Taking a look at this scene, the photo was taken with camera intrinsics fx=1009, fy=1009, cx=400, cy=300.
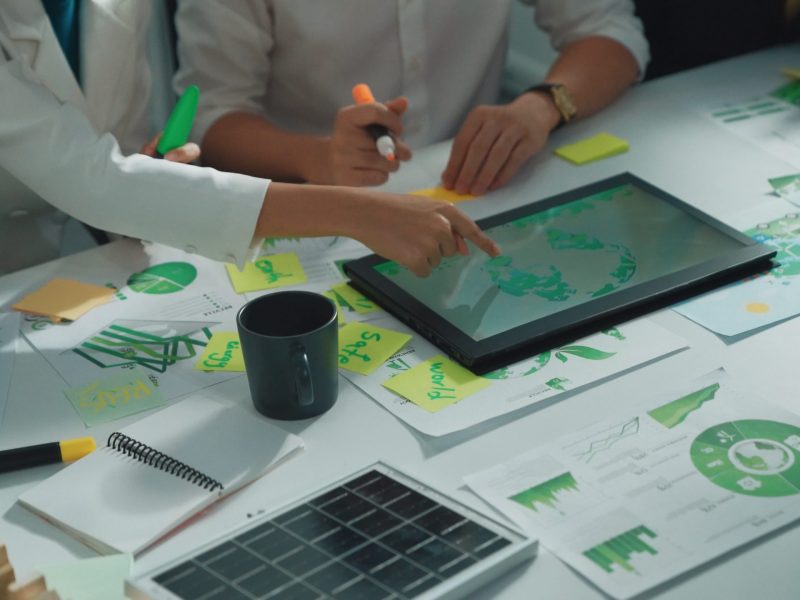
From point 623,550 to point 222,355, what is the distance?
431 mm

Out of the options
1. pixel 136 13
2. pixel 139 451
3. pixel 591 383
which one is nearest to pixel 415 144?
pixel 136 13

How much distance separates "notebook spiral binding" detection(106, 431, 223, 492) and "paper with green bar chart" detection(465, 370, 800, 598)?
8.1 inches

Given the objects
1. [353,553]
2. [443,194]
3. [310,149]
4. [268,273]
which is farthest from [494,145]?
[353,553]

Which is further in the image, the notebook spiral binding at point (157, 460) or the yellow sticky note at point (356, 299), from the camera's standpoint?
the yellow sticky note at point (356, 299)

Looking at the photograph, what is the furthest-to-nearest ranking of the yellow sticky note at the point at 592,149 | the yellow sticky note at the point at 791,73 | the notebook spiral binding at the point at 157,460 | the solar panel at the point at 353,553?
1. the yellow sticky note at the point at 791,73
2. the yellow sticky note at the point at 592,149
3. the notebook spiral binding at the point at 157,460
4. the solar panel at the point at 353,553

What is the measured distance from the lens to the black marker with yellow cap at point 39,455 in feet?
2.70

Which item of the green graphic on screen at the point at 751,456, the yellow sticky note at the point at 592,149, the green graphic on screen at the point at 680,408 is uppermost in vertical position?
the yellow sticky note at the point at 592,149

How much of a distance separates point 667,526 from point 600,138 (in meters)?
0.74

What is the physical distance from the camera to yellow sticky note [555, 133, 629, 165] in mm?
1319

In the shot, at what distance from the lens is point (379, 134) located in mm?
1233

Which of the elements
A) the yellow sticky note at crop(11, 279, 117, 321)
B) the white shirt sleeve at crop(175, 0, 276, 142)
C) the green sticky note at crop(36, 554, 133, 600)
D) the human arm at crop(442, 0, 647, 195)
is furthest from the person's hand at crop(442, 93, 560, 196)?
the green sticky note at crop(36, 554, 133, 600)

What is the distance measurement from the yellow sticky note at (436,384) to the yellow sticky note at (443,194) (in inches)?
14.0

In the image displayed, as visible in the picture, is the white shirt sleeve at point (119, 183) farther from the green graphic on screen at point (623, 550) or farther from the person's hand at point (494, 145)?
the green graphic on screen at point (623, 550)

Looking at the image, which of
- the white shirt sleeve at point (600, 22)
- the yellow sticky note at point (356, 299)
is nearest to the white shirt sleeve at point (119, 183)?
the yellow sticky note at point (356, 299)
